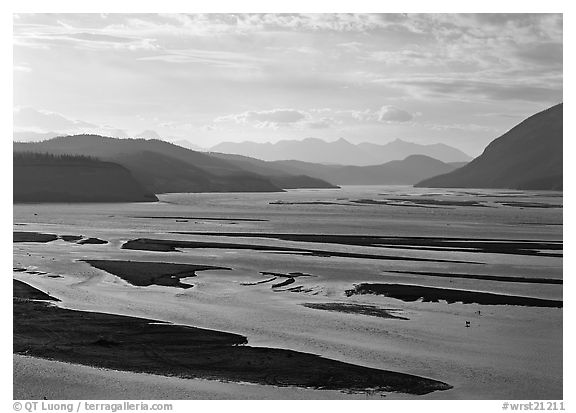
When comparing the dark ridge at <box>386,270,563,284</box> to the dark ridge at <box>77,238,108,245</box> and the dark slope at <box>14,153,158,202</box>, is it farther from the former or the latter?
the dark slope at <box>14,153,158,202</box>

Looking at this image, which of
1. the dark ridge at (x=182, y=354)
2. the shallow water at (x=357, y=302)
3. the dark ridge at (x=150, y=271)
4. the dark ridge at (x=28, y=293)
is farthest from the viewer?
the dark ridge at (x=150, y=271)

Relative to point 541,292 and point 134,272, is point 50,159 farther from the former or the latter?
point 541,292

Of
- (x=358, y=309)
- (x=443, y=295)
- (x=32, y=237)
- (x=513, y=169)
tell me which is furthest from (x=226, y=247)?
(x=513, y=169)

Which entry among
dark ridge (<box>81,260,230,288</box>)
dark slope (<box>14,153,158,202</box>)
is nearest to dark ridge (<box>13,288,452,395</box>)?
dark ridge (<box>81,260,230,288</box>)

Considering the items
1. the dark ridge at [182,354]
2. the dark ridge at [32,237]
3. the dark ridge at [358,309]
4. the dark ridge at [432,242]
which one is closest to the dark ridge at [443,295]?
the dark ridge at [358,309]

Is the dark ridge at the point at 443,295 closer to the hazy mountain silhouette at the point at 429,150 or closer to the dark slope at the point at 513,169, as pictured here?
the hazy mountain silhouette at the point at 429,150
